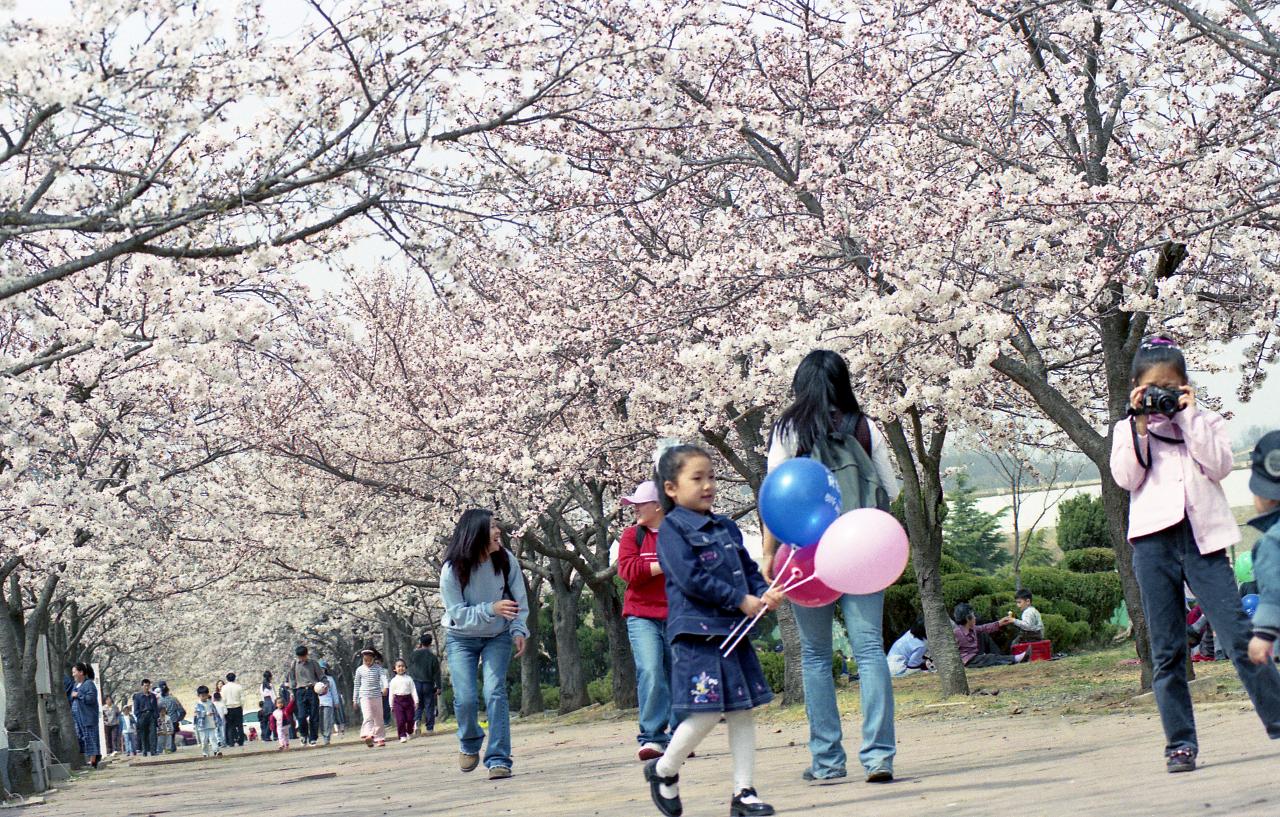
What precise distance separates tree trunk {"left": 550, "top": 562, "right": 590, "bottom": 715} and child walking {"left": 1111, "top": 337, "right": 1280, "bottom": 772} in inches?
946

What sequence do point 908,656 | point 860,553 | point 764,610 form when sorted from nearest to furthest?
1. point 764,610
2. point 860,553
3. point 908,656

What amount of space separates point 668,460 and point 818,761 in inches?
70.3

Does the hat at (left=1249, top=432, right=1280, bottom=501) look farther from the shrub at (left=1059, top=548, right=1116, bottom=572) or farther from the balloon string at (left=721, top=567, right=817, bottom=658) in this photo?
the shrub at (left=1059, top=548, right=1116, bottom=572)

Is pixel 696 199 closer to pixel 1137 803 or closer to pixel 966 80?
pixel 966 80

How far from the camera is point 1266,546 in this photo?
5.14 m

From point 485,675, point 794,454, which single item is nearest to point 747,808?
point 794,454

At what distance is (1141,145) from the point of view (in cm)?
1343

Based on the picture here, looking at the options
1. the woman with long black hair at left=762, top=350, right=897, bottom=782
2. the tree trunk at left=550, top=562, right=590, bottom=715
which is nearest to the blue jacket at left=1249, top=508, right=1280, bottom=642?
the woman with long black hair at left=762, top=350, right=897, bottom=782

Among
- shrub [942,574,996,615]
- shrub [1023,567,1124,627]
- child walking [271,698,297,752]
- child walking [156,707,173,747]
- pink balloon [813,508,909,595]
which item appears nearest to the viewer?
pink balloon [813,508,909,595]

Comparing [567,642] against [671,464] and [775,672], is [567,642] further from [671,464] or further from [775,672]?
[671,464]

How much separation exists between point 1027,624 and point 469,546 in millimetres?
15146

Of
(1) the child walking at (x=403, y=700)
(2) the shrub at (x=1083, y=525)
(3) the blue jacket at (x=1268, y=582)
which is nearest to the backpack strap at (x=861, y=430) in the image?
(3) the blue jacket at (x=1268, y=582)

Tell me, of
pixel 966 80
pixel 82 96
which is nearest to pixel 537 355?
pixel 966 80

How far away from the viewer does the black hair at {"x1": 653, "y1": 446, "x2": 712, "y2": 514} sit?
6.58 meters
